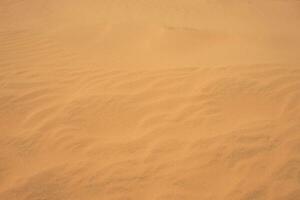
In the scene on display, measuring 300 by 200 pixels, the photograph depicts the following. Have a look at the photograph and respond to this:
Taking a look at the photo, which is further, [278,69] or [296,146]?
[278,69]

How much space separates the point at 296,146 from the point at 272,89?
0.80 m

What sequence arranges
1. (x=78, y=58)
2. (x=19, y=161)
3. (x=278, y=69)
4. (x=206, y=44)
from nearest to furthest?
(x=19, y=161) < (x=278, y=69) < (x=78, y=58) < (x=206, y=44)

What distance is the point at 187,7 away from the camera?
5773 mm

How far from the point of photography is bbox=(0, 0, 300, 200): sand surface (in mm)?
1951

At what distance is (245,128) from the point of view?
2318 millimetres

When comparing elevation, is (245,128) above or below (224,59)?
below

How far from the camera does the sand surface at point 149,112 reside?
1.95 meters

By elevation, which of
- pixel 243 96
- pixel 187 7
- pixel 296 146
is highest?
pixel 187 7

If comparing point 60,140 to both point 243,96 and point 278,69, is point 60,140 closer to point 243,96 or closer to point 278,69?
point 243,96

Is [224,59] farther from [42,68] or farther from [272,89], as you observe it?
[42,68]

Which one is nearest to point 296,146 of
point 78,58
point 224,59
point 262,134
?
point 262,134

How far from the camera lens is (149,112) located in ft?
8.48

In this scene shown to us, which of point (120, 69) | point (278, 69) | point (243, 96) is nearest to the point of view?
point (243, 96)

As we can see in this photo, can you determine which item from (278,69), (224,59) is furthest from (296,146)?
(224,59)
